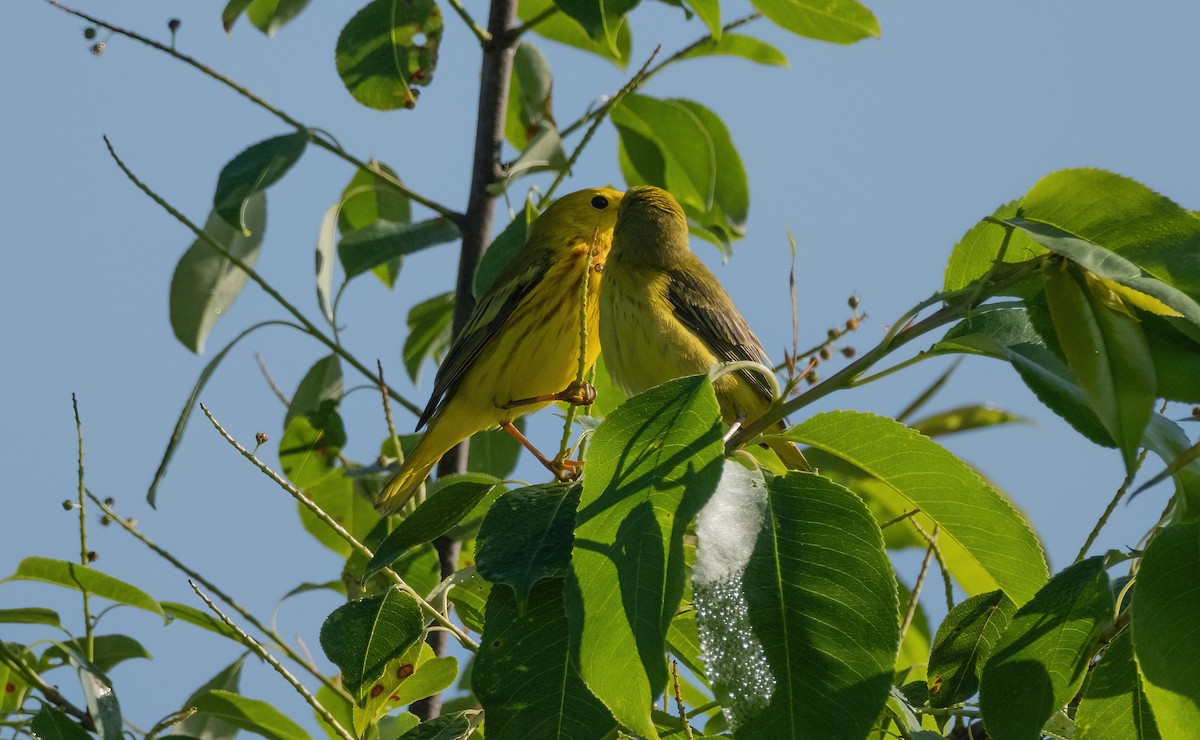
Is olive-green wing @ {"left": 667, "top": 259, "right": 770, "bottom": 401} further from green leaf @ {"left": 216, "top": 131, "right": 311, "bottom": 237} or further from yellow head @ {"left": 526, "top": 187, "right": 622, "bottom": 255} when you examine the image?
green leaf @ {"left": 216, "top": 131, "right": 311, "bottom": 237}

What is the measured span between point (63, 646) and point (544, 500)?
3.90 feet

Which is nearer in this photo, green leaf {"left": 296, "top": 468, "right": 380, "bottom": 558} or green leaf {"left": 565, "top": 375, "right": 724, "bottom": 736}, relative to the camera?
green leaf {"left": 565, "top": 375, "right": 724, "bottom": 736}

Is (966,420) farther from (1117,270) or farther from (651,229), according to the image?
(1117,270)

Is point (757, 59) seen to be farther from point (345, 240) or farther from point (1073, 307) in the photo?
point (1073, 307)

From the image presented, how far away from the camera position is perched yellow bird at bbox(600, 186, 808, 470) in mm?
3293

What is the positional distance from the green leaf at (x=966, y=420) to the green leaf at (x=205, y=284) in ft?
6.68

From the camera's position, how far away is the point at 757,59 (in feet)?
13.4

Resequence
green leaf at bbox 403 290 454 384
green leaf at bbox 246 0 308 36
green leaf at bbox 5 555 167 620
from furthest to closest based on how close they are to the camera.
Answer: green leaf at bbox 403 290 454 384, green leaf at bbox 246 0 308 36, green leaf at bbox 5 555 167 620

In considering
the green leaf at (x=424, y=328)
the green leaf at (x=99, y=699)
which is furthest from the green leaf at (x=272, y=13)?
the green leaf at (x=99, y=699)

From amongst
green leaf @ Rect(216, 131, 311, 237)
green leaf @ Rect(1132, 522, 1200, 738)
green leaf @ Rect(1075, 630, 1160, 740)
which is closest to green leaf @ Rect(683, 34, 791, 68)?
Result: green leaf @ Rect(216, 131, 311, 237)

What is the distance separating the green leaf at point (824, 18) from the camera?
3.26 m

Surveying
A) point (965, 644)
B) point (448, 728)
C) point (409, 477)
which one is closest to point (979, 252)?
point (965, 644)

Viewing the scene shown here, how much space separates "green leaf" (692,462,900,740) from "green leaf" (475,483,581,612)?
18 cm

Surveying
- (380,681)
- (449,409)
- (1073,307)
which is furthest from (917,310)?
(449,409)
